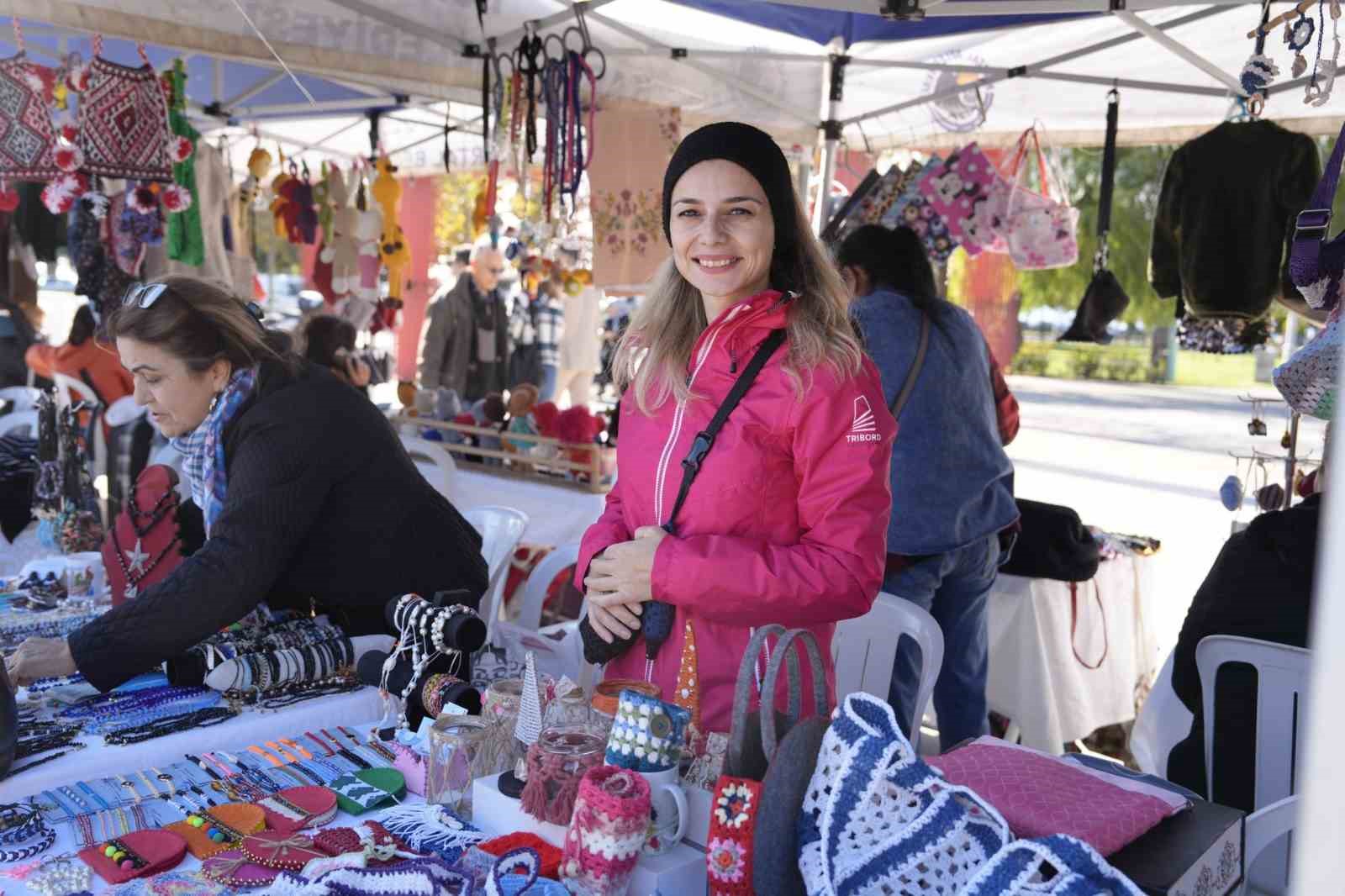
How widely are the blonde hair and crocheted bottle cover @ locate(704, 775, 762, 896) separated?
681mm

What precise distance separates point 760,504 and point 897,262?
156 cm

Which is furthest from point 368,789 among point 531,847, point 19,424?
point 19,424

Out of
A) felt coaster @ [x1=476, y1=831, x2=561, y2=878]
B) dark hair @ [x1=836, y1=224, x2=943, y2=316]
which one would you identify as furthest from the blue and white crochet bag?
dark hair @ [x1=836, y1=224, x2=943, y2=316]

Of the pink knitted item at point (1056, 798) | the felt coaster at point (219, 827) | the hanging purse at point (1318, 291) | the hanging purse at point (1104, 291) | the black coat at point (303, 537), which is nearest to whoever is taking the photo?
the pink knitted item at point (1056, 798)

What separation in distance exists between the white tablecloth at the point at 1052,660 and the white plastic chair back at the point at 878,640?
3.80 feet

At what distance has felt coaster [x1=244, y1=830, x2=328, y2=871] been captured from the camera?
1.32m

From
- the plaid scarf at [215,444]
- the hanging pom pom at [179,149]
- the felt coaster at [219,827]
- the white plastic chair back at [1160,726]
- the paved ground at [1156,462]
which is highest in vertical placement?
the hanging pom pom at [179,149]

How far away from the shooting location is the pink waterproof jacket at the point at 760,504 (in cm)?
162

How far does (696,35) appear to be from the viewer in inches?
175

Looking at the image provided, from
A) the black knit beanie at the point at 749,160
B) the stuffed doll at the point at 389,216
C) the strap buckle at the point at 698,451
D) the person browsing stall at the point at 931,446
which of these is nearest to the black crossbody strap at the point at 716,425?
the strap buckle at the point at 698,451

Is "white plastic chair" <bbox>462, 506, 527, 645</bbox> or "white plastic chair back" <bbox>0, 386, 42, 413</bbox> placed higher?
"white plastic chair back" <bbox>0, 386, 42, 413</bbox>

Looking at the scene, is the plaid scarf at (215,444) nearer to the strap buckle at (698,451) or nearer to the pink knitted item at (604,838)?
the strap buckle at (698,451)

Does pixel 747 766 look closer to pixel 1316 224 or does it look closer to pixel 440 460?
pixel 1316 224

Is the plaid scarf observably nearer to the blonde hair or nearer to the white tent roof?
the blonde hair
